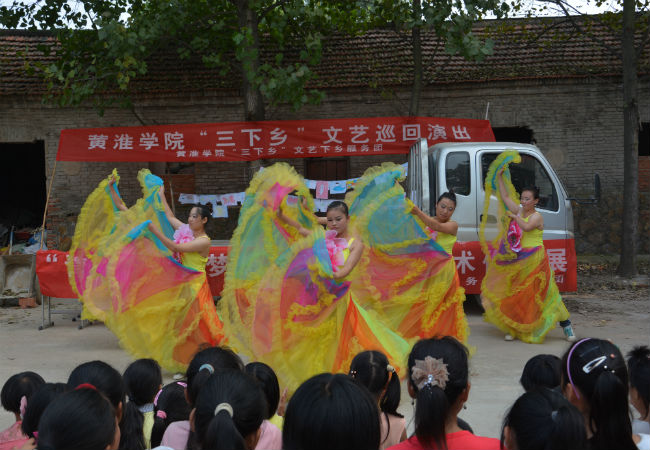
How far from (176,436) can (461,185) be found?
23.6 feet

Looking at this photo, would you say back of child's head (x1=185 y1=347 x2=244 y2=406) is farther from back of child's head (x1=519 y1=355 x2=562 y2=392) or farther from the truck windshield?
the truck windshield

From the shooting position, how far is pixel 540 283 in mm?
7734

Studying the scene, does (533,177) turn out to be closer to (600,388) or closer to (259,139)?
(259,139)

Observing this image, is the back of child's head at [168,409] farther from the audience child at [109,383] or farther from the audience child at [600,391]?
the audience child at [600,391]

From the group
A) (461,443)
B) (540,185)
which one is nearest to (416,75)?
(540,185)

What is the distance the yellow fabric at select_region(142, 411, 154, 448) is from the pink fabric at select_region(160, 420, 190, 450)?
0.40 m

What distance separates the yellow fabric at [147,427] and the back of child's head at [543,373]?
1822 mm

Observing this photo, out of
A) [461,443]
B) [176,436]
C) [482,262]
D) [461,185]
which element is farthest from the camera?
[461,185]

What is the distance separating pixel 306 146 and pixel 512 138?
5453 mm

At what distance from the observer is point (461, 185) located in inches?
376

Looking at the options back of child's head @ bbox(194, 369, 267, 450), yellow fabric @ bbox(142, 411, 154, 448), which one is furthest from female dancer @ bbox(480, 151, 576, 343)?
Result: back of child's head @ bbox(194, 369, 267, 450)

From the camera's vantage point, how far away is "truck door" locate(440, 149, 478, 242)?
371 inches

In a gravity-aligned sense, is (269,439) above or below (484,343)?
above

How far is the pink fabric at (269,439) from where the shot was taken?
277 centimetres
